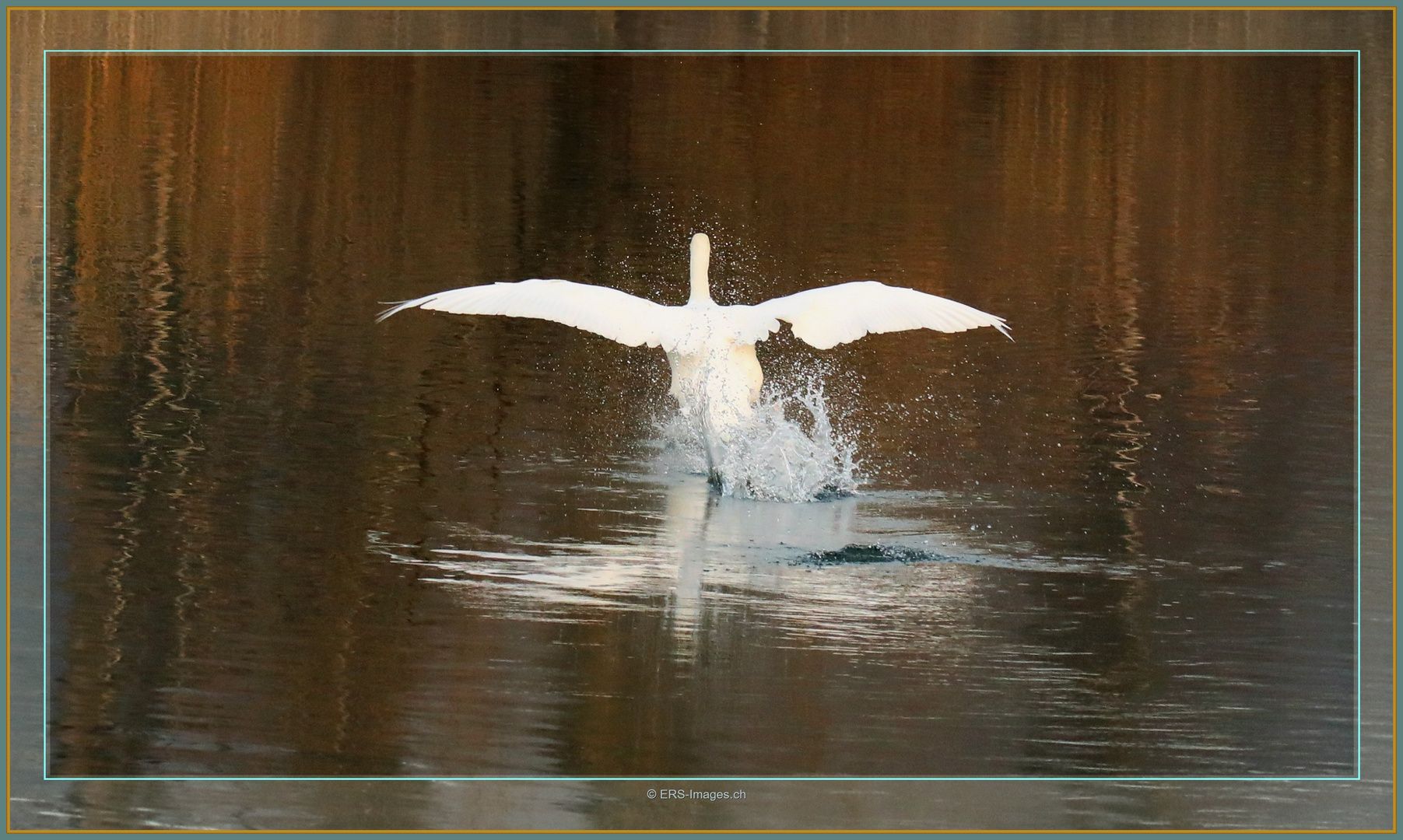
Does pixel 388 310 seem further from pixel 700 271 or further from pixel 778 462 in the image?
pixel 778 462

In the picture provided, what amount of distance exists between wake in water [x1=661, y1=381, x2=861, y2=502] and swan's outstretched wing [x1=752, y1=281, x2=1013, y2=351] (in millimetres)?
234

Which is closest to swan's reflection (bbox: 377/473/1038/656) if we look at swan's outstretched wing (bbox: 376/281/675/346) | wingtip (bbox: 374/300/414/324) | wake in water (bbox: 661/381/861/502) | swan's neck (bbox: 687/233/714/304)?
wake in water (bbox: 661/381/861/502)

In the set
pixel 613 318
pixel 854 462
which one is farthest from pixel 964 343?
pixel 613 318

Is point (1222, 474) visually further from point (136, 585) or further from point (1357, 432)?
point (136, 585)

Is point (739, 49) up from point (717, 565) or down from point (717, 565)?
up

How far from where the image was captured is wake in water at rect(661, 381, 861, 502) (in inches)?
225

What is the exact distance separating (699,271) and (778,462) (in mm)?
567

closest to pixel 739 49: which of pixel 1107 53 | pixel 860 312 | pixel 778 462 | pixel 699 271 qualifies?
pixel 699 271

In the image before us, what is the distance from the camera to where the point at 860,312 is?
5.78 m

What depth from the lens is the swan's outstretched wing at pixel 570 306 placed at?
5.75m

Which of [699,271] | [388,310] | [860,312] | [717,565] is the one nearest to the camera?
[717,565]

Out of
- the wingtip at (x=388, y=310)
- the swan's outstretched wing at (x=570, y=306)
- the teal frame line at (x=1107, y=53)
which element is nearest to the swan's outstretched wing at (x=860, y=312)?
the swan's outstretched wing at (x=570, y=306)

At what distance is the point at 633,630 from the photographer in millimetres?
5254

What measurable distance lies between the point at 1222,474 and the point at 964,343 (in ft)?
2.75
